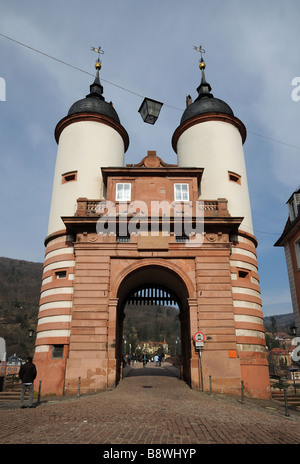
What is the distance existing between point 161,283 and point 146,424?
584 inches

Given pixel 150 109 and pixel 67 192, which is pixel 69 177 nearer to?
pixel 67 192

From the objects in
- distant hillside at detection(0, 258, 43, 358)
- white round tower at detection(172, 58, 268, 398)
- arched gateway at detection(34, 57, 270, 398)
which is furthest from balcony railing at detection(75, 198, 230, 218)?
distant hillside at detection(0, 258, 43, 358)

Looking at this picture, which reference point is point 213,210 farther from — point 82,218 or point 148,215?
point 82,218

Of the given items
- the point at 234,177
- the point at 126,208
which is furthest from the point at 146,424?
the point at 234,177

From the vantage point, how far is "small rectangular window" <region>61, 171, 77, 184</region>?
79.0ft

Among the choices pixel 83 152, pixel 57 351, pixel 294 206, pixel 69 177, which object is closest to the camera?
pixel 57 351

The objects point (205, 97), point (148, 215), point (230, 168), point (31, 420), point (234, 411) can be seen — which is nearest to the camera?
point (31, 420)

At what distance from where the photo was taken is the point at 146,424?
936 centimetres

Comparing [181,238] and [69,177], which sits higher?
[69,177]

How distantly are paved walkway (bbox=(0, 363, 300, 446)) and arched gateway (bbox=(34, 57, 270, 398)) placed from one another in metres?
4.50

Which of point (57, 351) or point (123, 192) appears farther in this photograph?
point (123, 192)

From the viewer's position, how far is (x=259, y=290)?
21.8m

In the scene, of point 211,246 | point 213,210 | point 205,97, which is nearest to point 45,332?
point 211,246

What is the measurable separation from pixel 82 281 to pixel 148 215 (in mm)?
5653
